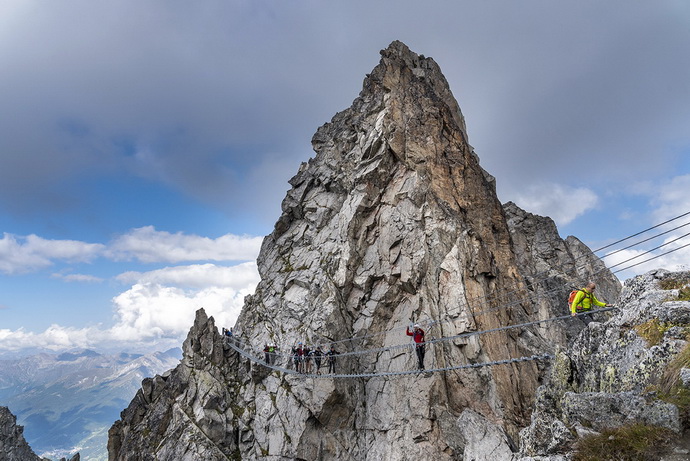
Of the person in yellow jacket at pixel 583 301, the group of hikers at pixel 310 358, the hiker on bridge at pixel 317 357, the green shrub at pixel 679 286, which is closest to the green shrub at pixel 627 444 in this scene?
the green shrub at pixel 679 286

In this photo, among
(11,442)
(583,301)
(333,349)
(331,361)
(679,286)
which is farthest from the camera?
(11,442)

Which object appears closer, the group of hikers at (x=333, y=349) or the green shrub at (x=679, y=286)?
the green shrub at (x=679, y=286)

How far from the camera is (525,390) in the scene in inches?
1147

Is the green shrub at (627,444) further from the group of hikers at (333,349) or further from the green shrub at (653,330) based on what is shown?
the group of hikers at (333,349)

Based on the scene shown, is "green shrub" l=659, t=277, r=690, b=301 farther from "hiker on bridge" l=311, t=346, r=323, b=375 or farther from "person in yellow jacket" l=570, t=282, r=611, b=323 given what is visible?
"hiker on bridge" l=311, t=346, r=323, b=375

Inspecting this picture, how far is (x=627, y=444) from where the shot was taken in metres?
6.30

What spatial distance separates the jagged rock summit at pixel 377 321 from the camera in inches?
1097

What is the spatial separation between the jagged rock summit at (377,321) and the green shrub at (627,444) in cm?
1741

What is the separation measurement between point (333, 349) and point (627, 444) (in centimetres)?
2615

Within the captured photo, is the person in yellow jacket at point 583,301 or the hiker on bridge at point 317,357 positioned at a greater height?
the person in yellow jacket at point 583,301

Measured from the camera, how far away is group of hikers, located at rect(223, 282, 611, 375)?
10820 millimetres

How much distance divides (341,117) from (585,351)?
153ft

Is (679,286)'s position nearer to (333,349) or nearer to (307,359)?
(333,349)

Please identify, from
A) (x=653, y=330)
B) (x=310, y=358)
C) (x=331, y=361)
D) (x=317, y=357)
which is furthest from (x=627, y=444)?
(x=310, y=358)
